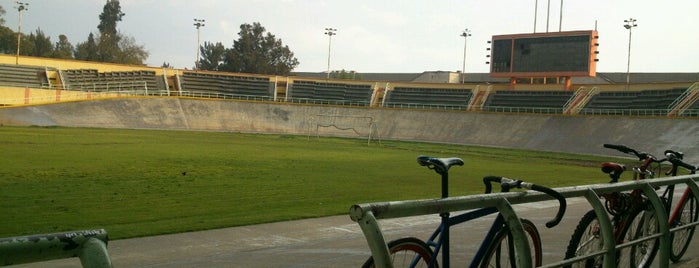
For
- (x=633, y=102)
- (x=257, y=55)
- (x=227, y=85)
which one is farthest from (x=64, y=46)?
(x=633, y=102)

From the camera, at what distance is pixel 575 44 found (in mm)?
62875

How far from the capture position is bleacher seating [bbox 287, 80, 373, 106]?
80812 mm

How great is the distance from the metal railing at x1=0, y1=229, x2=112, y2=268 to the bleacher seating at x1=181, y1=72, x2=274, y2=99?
73.8 meters

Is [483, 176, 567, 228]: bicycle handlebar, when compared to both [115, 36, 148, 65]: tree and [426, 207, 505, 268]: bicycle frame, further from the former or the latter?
[115, 36, 148, 65]: tree

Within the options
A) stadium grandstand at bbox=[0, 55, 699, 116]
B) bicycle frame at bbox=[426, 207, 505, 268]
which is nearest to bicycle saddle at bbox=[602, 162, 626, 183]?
bicycle frame at bbox=[426, 207, 505, 268]

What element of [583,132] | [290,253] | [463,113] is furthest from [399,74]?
[290,253]

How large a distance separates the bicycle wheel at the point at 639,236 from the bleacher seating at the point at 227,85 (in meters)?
70.2

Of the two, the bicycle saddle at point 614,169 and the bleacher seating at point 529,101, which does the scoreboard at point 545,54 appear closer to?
the bleacher seating at point 529,101

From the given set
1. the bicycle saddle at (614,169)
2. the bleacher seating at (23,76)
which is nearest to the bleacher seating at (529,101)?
the bleacher seating at (23,76)

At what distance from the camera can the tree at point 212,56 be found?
138488 mm

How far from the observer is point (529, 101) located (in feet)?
225

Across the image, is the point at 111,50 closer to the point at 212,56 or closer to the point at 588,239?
the point at 212,56

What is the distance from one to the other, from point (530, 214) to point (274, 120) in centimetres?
5972

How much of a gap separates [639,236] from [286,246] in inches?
167
